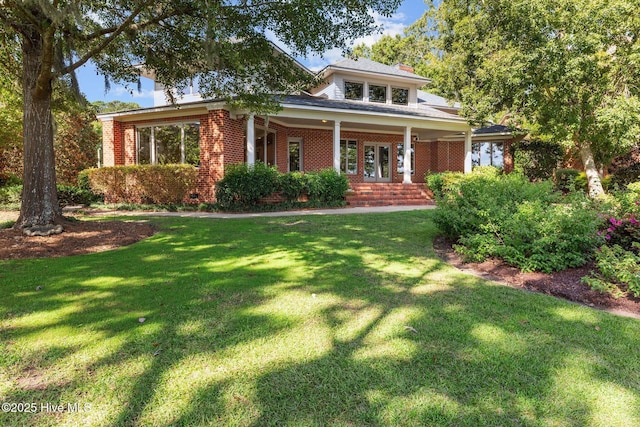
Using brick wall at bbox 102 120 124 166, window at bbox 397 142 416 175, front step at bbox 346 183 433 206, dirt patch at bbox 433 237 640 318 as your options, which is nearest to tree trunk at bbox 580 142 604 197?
front step at bbox 346 183 433 206

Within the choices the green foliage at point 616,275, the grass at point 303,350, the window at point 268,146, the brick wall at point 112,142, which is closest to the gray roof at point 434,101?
the window at point 268,146

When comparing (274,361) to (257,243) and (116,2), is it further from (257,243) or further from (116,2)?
(116,2)

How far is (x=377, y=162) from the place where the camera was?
19.5 metres

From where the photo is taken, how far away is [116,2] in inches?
302

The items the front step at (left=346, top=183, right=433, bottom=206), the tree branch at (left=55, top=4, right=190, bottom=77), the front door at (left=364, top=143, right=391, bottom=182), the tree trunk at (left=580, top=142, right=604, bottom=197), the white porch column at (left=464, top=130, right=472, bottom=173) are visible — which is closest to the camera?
the tree branch at (left=55, top=4, right=190, bottom=77)

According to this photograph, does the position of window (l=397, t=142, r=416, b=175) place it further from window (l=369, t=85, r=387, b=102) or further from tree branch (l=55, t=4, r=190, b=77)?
tree branch (l=55, t=4, r=190, b=77)

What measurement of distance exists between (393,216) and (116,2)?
802cm

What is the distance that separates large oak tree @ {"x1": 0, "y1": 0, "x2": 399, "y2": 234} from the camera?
6391mm

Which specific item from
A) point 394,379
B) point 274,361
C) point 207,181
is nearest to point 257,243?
point 274,361

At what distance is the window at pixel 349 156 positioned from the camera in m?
18.4

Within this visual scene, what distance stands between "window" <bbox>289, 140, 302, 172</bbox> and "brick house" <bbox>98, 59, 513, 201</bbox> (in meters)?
0.05

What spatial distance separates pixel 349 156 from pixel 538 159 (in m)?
10.1

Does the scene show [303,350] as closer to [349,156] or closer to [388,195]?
[388,195]

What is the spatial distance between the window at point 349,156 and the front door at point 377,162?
74 centimetres
